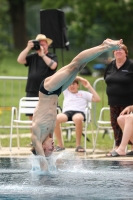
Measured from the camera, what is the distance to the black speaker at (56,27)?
1386 cm

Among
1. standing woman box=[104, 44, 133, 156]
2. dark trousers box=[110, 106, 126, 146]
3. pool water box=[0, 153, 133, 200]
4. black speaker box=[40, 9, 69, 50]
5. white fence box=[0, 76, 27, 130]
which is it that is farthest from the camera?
black speaker box=[40, 9, 69, 50]

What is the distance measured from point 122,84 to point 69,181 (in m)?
3.54

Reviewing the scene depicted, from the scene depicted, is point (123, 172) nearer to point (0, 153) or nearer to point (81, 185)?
point (81, 185)

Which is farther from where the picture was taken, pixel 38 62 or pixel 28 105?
pixel 38 62

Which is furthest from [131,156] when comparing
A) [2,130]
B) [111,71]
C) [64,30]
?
[2,130]

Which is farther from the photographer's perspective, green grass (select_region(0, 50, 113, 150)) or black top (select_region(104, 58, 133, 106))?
green grass (select_region(0, 50, 113, 150))

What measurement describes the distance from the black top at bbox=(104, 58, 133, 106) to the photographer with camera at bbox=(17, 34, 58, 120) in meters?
1.28

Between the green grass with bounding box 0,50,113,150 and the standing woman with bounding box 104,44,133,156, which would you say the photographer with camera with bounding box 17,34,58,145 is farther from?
the green grass with bounding box 0,50,113,150

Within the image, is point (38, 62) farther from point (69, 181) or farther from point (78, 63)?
point (69, 181)

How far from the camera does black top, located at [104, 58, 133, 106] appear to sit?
11.4m

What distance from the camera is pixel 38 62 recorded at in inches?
495

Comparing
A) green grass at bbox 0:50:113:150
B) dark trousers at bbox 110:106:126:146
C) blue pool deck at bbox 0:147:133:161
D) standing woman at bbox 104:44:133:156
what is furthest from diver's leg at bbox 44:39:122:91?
green grass at bbox 0:50:113:150

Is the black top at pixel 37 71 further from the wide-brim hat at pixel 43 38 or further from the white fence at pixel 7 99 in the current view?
the white fence at pixel 7 99

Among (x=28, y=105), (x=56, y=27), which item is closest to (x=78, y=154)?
(x=28, y=105)
